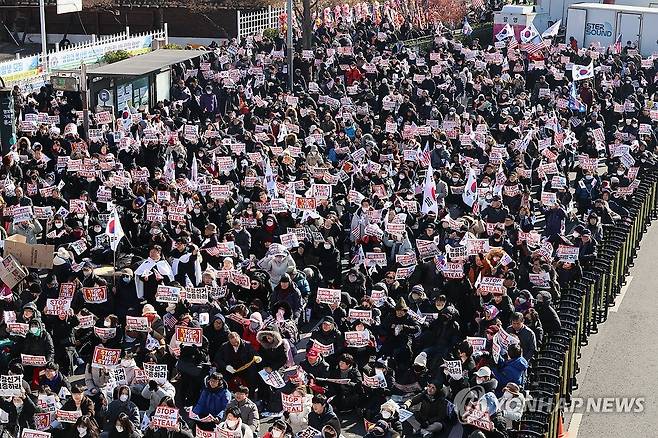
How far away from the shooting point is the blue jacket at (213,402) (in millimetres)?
13680

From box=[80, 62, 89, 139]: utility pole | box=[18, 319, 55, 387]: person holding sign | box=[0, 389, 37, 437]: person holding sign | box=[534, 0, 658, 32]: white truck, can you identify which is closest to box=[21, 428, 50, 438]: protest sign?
box=[0, 389, 37, 437]: person holding sign

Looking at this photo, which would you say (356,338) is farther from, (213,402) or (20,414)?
(20,414)

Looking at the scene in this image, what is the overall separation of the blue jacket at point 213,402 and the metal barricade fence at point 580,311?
3.25m

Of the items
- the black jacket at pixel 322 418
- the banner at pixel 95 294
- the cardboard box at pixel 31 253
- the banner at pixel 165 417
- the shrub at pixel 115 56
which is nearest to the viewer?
the banner at pixel 165 417

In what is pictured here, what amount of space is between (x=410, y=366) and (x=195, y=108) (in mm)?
14143

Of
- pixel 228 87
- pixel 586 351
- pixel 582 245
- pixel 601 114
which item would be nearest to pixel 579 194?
pixel 582 245

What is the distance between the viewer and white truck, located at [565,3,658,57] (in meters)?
37.8

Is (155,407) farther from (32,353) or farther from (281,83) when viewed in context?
(281,83)

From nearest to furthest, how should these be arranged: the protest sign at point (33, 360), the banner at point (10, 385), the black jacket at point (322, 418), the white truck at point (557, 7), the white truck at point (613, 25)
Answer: the black jacket at point (322, 418)
the banner at point (10, 385)
the protest sign at point (33, 360)
the white truck at point (613, 25)
the white truck at point (557, 7)

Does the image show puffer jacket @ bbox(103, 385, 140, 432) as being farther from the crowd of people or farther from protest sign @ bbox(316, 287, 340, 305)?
protest sign @ bbox(316, 287, 340, 305)

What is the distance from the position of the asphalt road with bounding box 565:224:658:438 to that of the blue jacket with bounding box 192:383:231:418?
4.07m

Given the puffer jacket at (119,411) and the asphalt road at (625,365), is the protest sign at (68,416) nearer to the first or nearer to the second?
the puffer jacket at (119,411)

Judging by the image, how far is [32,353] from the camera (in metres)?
14.8

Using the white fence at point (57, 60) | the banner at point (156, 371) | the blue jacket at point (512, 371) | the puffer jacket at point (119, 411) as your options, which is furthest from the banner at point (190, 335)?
the white fence at point (57, 60)
